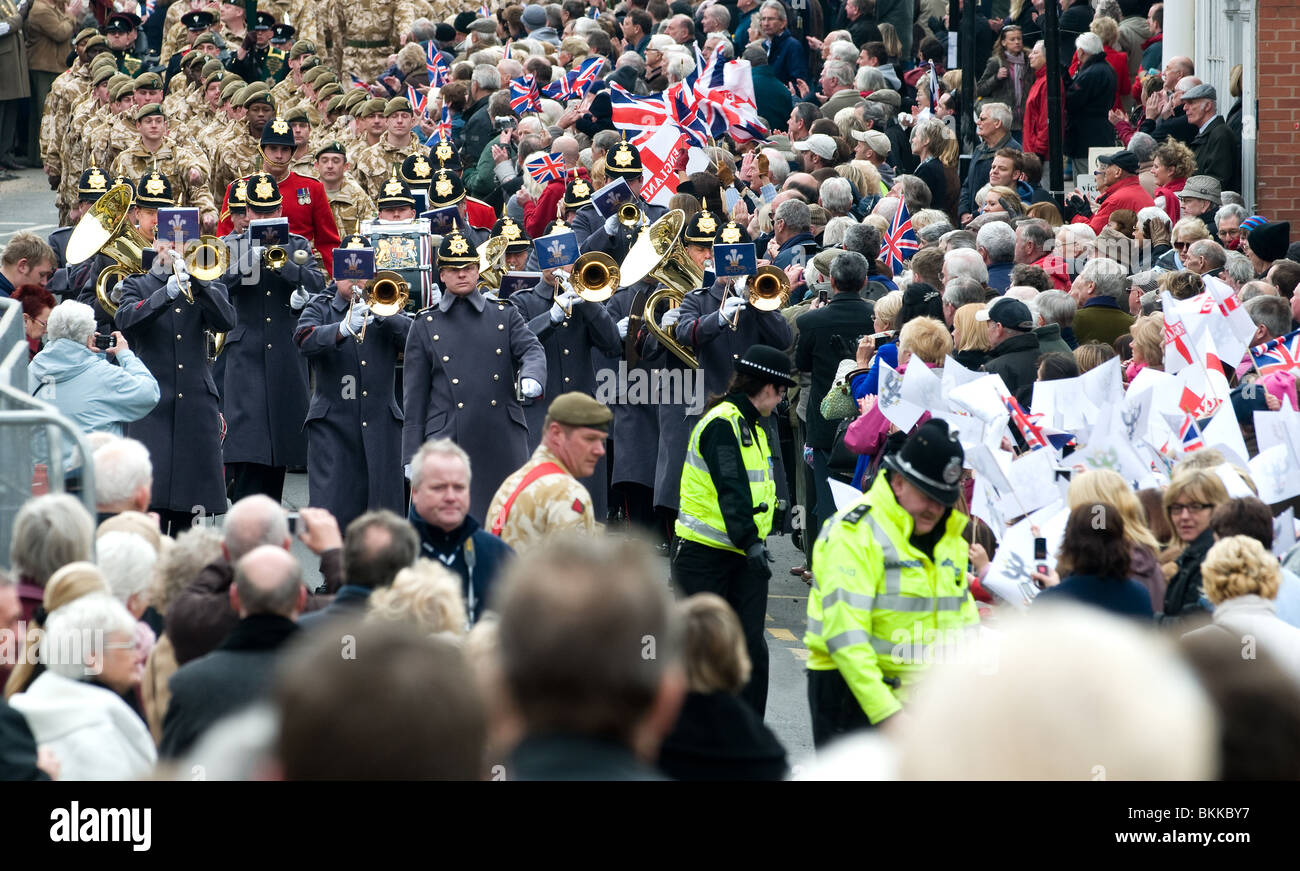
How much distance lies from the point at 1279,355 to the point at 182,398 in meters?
6.36

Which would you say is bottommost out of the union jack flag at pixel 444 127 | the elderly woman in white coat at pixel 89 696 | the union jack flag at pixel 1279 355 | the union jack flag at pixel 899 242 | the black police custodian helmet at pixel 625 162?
the elderly woman in white coat at pixel 89 696

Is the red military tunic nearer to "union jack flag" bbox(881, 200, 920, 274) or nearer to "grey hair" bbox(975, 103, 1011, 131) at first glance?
"union jack flag" bbox(881, 200, 920, 274)

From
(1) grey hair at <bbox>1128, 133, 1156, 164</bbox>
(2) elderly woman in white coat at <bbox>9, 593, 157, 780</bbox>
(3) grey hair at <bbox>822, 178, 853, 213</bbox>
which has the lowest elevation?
(2) elderly woman in white coat at <bbox>9, 593, 157, 780</bbox>

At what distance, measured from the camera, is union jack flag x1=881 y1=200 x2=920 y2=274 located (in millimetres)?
12977

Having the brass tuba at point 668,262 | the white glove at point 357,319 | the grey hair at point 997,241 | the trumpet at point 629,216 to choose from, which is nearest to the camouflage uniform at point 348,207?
the trumpet at point 629,216

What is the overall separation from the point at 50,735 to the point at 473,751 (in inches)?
99.6

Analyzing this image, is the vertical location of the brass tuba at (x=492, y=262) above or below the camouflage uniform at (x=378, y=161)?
below

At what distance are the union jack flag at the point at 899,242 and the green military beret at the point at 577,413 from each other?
6037mm

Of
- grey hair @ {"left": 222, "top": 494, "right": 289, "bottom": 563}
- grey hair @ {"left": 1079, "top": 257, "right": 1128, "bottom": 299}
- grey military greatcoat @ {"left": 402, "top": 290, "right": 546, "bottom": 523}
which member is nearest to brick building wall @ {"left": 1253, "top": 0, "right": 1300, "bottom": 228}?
grey hair @ {"left": 1079, "top": 257, "right": 1128, "bottom": 299}

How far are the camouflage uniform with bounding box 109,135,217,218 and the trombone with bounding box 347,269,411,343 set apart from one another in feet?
14.8

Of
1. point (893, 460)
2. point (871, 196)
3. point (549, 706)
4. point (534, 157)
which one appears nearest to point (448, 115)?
point (534, 157)

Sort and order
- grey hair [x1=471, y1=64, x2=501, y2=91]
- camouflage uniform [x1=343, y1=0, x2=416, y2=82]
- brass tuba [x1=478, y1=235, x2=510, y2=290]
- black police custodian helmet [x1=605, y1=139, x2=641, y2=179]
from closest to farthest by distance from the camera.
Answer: brass tuba [x1=478, y1=235, x2=510, y2=290], black police custodian helmet [x1=605, y1=139, x2=641, y2=179], grey hair [x1=471, y1=64, x2=501, y2=91], camouflage uniform [x1=343, y1=0, x2=416, y2=82]

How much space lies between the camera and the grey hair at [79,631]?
516 centimetres

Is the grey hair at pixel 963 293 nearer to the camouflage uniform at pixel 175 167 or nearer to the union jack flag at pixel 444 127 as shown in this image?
the camouflage uniform at pixel 175 167
